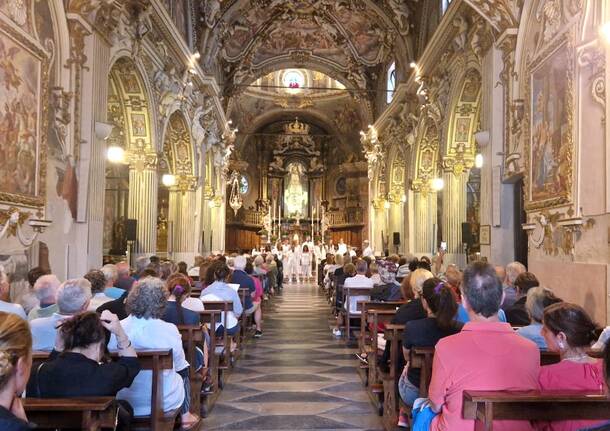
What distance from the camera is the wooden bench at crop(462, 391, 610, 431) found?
2467 mm

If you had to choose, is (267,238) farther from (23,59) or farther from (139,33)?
(23,59)

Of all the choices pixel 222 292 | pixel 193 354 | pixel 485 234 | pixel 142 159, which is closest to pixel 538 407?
pixel 193 354

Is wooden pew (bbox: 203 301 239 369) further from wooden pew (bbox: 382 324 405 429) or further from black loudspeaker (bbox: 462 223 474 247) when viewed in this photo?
black loudspeaker (bbox: 462 223 474 247)

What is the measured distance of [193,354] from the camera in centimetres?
502

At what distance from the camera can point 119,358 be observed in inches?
136

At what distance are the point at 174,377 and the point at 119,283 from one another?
11.0 feet

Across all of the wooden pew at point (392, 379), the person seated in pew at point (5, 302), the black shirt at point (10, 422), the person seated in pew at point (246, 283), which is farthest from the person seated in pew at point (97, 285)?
the person seated in pew at point (246, 283)

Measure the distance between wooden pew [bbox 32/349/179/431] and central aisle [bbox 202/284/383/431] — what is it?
1.36m

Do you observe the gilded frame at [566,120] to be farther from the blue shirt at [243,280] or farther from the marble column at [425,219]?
the marble column at [425,219]

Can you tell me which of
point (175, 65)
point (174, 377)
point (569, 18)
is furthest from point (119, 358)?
point (175, 65)

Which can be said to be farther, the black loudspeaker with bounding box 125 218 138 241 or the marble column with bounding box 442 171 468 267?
the marble column with bounding box 442 171 468 267

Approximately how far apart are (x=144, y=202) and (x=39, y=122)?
19.8 feet

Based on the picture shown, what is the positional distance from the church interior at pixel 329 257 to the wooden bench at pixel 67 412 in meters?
0.01

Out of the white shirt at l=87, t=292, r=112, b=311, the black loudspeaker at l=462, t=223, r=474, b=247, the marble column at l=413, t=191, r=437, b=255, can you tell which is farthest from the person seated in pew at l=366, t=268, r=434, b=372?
the marble column at l=413, t=191, r=437, b=255
